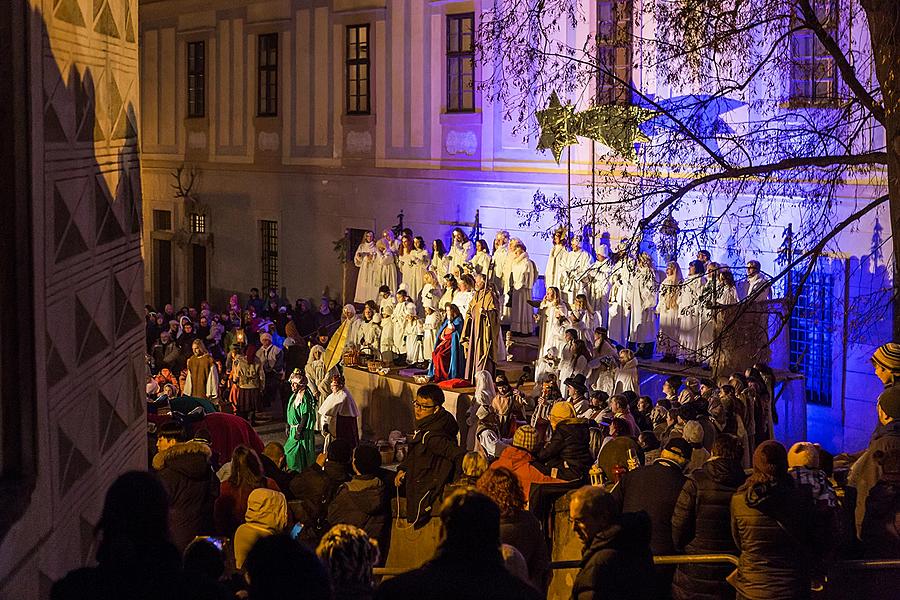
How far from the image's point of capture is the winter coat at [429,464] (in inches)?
370

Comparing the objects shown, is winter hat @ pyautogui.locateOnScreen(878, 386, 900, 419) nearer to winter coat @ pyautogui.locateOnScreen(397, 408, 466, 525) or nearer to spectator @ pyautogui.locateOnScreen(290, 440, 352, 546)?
winter coat @ pyautogui.locateOnScreen(397, 408, 466, 525)

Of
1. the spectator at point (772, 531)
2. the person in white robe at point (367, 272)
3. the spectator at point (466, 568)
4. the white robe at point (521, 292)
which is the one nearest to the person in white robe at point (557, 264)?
the white robe at point (521, 292)

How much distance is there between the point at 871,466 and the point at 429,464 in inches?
119

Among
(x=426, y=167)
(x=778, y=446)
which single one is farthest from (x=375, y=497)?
(x=426, y=167)

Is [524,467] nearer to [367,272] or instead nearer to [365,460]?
[365,460]

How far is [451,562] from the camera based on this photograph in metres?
4.66

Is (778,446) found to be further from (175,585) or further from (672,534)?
(175,585)

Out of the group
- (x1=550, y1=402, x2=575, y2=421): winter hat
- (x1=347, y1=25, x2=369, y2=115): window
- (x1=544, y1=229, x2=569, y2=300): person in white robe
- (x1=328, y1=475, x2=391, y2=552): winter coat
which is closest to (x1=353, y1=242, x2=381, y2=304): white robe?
(x1=544, y1=229, x2=569, y2=300): person in white robe

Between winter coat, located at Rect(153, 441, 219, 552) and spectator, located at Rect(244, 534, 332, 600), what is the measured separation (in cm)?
436

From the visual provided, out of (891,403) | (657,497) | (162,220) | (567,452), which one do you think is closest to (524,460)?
(567,452)

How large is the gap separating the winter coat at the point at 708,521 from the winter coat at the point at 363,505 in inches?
77.9

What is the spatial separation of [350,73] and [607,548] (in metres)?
28.4

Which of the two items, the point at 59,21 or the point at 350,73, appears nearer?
the point at 59,21

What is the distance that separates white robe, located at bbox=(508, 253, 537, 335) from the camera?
24.4 m
